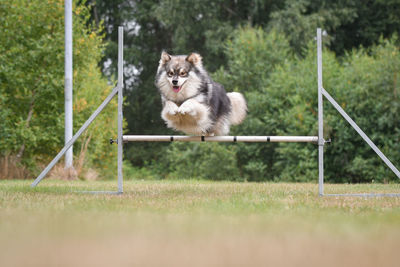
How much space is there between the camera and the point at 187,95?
17.7ft

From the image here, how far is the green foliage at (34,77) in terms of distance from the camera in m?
10.0

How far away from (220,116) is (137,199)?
1476 millimetres

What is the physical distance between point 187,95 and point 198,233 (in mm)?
2569

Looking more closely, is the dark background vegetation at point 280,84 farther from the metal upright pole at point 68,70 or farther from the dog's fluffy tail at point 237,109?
the dog's fluffy tail at point 237,109

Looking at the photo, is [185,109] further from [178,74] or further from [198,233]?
[198,233]

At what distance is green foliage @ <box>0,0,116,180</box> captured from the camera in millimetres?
10000

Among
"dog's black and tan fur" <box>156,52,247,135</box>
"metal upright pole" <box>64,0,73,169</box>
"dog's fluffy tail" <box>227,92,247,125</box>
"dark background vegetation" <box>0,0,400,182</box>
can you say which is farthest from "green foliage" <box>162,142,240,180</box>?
"dog's black and tan fur" <box>156,52,247,135</box>

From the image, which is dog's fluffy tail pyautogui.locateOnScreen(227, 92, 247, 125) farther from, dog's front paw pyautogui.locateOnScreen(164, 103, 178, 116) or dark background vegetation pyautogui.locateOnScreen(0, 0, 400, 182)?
dark background vegetation pyautogui.locateOnScreen(0, 0, 400, 182)

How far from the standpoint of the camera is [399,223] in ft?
11.3

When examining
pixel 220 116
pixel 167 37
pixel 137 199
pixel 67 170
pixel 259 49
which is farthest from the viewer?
pixel 167 37

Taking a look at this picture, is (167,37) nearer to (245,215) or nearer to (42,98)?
(42,98)

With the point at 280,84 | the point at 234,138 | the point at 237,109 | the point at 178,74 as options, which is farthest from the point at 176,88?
the point at 280,84

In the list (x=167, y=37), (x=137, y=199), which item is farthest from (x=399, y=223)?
(x=167, y=37)

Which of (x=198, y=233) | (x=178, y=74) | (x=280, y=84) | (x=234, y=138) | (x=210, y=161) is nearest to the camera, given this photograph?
(x=198, y=233)
